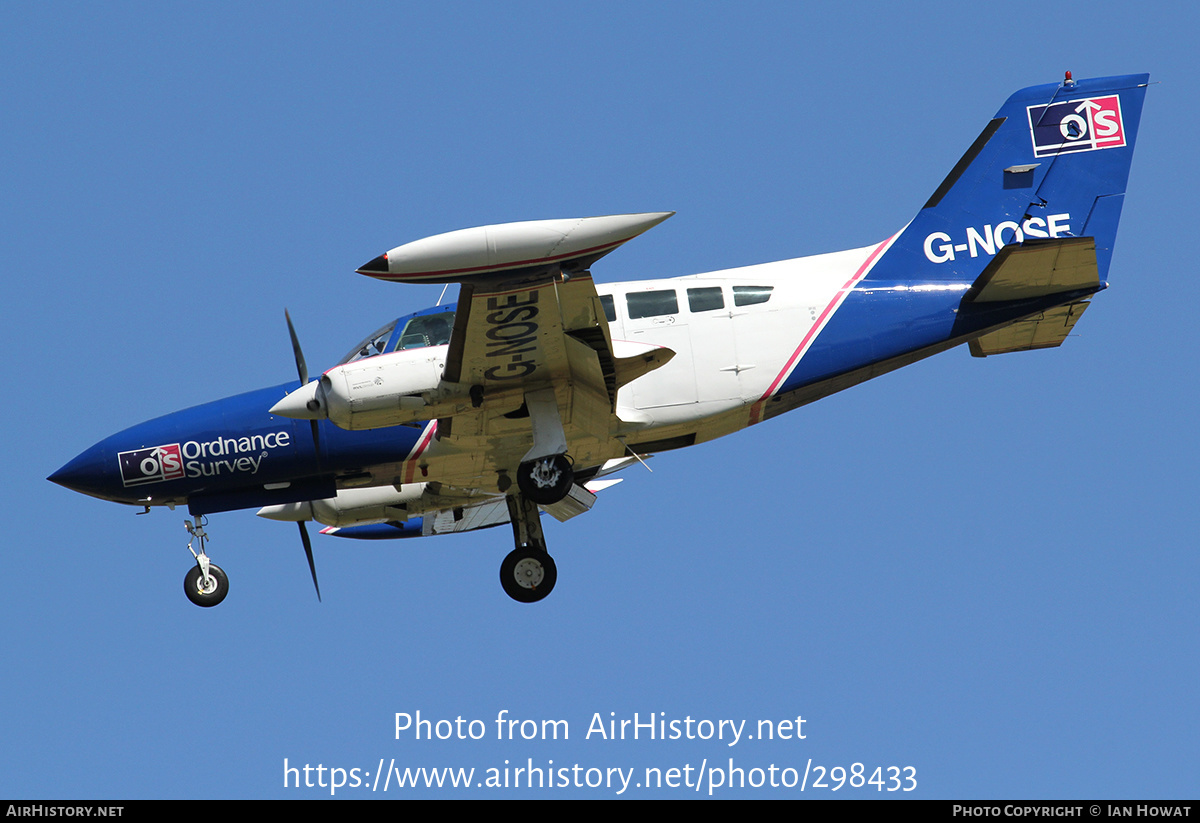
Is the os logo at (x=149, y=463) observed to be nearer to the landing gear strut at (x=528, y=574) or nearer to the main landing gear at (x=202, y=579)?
the main landing gear at (x=202, y=579)

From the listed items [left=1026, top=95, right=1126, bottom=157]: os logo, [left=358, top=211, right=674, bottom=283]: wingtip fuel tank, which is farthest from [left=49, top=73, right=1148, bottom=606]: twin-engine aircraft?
[left=358, top=211, right=674, bottom=283]: wingtip fuel tank

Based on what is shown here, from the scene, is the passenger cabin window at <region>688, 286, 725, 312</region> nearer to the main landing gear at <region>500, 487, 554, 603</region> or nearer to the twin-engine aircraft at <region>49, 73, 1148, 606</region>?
the twin-engine aircraft at <region>49, 73, 1148, 606</region>

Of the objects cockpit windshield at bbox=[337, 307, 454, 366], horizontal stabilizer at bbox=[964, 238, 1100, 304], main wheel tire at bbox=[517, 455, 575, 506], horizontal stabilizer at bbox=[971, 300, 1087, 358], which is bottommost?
main wheel tire at bbox=[517, 455, 575, 506]

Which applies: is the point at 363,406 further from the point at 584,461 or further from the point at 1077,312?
the point at 1077,312

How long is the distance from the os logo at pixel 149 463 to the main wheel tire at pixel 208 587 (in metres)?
1.51

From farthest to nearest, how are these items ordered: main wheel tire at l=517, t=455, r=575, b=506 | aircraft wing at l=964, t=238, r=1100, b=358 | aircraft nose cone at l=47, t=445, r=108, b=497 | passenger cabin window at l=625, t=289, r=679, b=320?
aircraft nose cone at l=47, t=445, r=108, b=497, passenger cabin window at l=625, t=289, r=679, b=320, aircraft wing at l=964, t=238, r=1100, b=358, main wheel tire at l=517, t=455, r=575, b=506

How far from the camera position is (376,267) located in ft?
45.5

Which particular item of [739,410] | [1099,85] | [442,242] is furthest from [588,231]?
[1099,85]

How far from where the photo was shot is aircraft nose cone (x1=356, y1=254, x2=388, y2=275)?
45.4 ft

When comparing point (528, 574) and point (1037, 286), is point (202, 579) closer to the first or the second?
point (528, 574)

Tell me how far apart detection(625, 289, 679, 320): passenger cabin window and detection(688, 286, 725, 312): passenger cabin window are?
22cm

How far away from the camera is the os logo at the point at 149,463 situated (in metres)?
18.4

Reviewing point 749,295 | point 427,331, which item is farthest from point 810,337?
point 427,331
